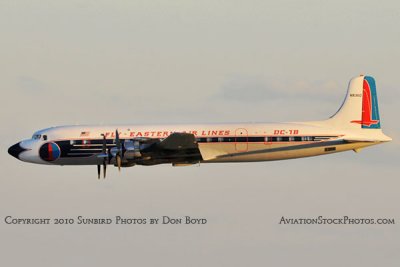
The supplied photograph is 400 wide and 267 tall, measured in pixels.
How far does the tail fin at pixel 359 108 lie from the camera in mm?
61944

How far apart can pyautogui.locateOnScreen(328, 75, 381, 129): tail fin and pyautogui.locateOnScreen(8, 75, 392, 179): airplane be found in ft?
0.21

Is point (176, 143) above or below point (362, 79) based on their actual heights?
below

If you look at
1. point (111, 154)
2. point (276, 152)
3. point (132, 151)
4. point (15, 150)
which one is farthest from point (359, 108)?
point (15, 150)

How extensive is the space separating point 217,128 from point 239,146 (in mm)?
1824

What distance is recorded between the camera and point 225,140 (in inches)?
2389

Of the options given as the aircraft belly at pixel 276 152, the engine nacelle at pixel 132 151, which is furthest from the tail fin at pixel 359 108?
the engine nacelle at pixel 132 151

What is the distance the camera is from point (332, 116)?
204 feet

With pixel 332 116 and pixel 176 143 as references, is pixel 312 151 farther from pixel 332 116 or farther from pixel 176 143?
pixel 176 143

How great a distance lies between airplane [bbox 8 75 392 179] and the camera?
→ 60.5m

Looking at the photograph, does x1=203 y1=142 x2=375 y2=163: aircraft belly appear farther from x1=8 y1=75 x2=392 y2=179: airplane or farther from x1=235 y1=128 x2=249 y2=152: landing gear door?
x1=235 y1=128 x2=249 y2=152: landing gear door

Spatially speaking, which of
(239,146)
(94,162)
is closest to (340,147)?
(239,146)

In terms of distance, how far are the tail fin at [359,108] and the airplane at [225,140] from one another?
6 centimetres

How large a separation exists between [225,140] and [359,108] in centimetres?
904

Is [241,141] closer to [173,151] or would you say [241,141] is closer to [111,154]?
[173,151]
